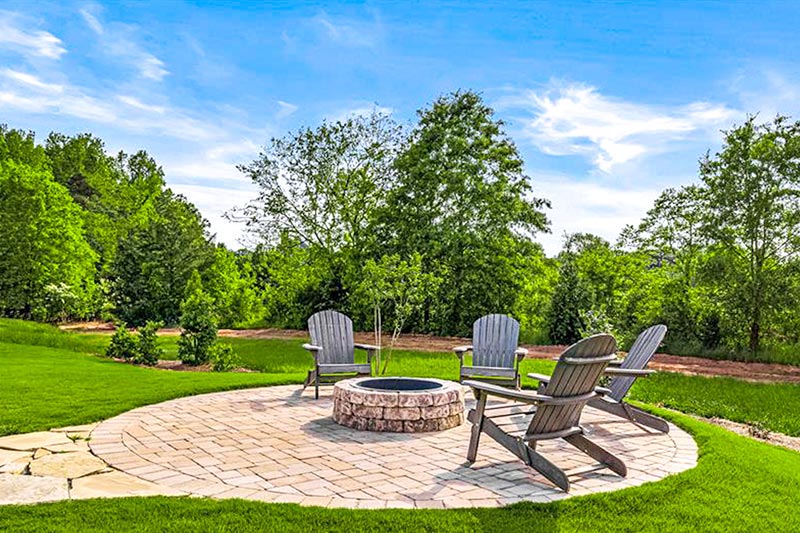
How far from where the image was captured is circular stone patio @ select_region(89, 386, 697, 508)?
3336mm

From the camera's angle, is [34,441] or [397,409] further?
[397,409]

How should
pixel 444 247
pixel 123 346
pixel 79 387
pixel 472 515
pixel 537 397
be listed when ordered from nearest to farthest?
pixel 472 515 < pixel 537 397 < pixel 79 387 < pixel 123 346 < pixel 444 247

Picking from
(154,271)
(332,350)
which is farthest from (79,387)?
(154,271)

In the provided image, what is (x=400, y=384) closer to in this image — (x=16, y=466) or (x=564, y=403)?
(x=564, y=403)

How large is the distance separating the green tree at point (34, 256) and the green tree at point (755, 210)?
1912 centimetres

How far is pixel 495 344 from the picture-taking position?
6910 mm

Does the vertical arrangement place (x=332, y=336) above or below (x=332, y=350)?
above

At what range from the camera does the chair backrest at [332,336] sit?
6.67m

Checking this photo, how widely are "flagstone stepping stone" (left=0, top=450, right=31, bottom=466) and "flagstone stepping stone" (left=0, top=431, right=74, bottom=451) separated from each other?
102mm

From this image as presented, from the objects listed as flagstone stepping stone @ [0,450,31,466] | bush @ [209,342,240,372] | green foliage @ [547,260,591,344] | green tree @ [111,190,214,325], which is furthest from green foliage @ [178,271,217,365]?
green tree @ [111,190,214,325]

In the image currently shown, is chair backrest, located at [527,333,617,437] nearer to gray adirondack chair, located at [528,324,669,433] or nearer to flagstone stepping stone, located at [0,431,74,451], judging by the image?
gray adirondack chair, located at [528,324,669,433]

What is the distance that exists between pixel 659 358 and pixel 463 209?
7431 millimetres

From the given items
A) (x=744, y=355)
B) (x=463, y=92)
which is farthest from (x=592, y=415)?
(x=463, y=92)

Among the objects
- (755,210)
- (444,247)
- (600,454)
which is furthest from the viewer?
(444,247)
